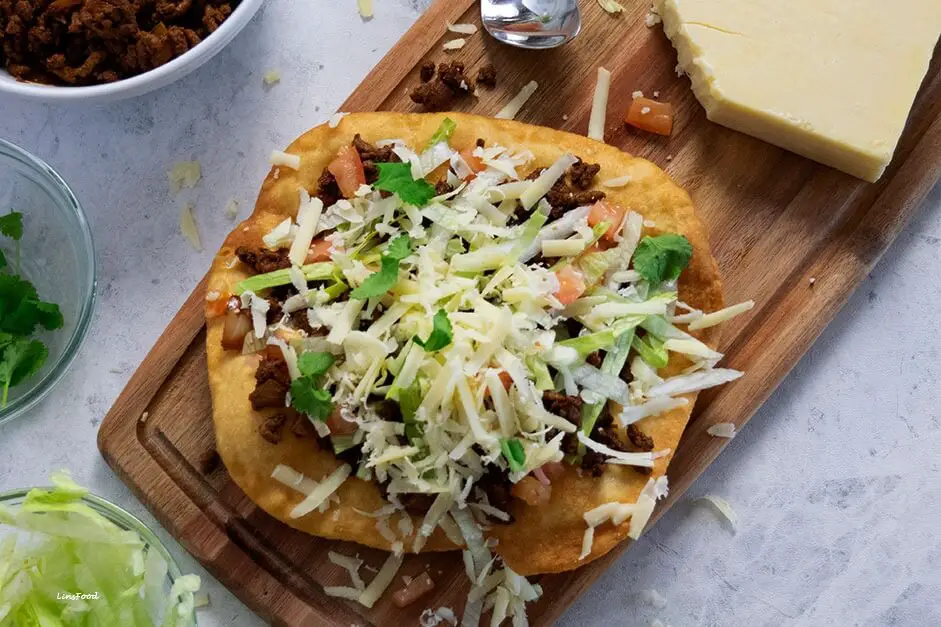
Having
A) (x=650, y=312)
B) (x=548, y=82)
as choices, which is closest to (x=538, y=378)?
(x=650, y=312)

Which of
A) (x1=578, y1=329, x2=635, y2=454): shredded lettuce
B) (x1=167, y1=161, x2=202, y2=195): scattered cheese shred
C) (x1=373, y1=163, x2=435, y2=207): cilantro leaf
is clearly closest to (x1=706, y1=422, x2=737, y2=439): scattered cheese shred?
(x1=578, y1=329, x2=635, y2=454): shredded lettuce

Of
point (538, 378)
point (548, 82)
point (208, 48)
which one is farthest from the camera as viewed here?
point (548, 82)

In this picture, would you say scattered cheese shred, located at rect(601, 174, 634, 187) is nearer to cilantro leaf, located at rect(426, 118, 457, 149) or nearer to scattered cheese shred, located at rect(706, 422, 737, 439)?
cilantro leaf, located at rect(426, 118, 457, 149)

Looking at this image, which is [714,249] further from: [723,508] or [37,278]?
[37,278]

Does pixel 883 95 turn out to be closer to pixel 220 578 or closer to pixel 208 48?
pixel 208 48

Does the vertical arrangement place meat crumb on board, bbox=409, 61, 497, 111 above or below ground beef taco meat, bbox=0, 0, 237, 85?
below
